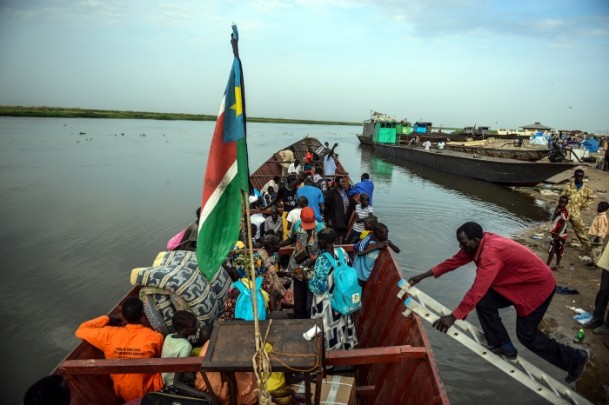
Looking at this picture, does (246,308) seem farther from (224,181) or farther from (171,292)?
(224,181)

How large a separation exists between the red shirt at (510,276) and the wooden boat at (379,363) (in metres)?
0.56

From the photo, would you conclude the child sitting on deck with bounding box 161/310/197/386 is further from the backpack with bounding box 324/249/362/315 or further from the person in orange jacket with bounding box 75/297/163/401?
the backpack with bounding box 324/249/362/315

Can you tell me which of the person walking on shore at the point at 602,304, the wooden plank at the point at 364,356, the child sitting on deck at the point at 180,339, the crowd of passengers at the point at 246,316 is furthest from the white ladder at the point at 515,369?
the person walking on shore at the point at 602,304

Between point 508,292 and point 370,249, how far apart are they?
1643 mm

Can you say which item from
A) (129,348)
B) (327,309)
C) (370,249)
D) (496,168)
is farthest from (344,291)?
(496,168)

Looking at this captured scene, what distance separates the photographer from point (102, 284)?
7320mm

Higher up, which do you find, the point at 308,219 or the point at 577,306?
the point at 308,219

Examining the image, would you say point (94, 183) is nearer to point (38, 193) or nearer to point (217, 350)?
point (38, 193)

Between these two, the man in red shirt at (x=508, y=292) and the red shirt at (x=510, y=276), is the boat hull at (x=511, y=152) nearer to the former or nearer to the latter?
the man in red shirt at (x=508, y=292)

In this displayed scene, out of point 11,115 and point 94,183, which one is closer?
point 94,183

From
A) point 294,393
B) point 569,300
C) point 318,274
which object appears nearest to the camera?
point 294,393

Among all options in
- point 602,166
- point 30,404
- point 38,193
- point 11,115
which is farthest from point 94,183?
point 11,115

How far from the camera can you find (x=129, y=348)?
2.83 metres

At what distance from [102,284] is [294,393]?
21.4 feet
